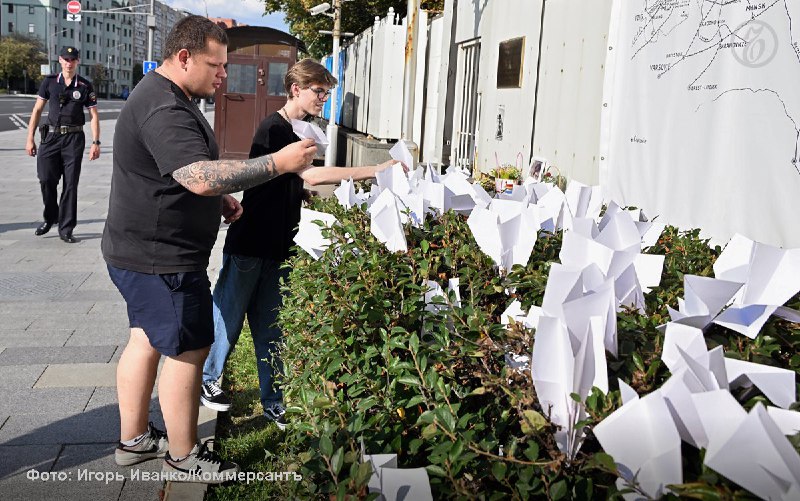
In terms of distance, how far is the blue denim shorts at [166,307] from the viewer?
3451 millimetres

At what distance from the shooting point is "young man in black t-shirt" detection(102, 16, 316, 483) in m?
3.20

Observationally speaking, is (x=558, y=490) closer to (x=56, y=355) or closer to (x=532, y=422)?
(x=532, y=422)

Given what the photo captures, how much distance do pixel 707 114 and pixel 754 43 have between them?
0.50 metres

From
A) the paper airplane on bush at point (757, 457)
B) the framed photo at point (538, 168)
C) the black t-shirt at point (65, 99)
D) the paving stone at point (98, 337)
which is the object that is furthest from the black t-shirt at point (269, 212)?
the black t-shirt at point (65, 99)

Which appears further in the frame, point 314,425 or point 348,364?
point 348,364

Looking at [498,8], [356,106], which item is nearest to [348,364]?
[498,8]

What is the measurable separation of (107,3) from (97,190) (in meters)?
163

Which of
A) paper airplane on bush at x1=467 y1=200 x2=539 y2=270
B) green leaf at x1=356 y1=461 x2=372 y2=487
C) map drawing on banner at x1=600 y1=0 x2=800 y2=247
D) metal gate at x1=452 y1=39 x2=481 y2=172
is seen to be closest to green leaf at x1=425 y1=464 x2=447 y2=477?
green leaf at x1=356 y1=461 x2=372 y2=487

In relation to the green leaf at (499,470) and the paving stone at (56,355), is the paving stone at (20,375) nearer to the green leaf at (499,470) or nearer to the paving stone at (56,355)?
the paving stone at (56,355)

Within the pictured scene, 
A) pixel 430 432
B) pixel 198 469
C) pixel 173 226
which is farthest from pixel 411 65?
pixel 430 432

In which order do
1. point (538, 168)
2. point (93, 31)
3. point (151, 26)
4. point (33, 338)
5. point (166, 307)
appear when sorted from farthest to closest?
1. point (93, 31)
2. point (151, 26)
3. point (538, 168)
4. point (33, 338)
5. point (166, 307)

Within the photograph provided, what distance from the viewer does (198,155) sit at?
313 cm

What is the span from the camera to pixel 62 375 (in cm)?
495

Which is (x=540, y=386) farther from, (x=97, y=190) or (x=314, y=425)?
(x=97, y=190)
